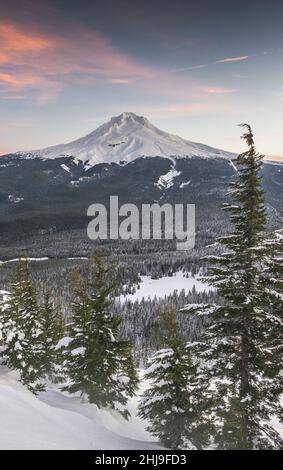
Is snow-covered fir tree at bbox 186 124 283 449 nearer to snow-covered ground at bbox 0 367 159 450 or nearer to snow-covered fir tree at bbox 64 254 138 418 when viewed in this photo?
snow-covered ground at bbox 0 367 159 450

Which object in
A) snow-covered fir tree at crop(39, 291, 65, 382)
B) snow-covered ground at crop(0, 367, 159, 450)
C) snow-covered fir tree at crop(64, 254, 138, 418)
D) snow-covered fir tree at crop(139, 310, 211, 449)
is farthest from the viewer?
snow-covered fir tree at crop(39, 291, 65, 382)

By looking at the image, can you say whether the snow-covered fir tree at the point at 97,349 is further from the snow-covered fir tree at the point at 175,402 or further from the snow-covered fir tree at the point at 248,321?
the snow-covered fir tree at the point at 248,321

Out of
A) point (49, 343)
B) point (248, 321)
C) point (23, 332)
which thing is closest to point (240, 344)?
point (248, 321)

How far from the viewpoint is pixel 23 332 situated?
31.9 metres

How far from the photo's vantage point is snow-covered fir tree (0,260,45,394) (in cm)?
2867

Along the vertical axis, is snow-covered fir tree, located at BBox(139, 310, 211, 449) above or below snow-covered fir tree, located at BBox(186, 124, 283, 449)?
below

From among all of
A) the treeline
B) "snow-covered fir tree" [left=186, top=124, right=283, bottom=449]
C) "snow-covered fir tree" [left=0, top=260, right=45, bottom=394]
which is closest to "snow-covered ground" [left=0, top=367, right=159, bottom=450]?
the treeline

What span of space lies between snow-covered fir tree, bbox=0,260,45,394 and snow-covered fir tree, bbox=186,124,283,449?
587 inches

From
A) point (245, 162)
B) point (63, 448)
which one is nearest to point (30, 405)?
point (63, 448)

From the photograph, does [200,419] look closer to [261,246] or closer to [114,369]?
[114,369]

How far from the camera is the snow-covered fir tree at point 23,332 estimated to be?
28672 mm

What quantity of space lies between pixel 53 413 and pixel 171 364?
6730 millimetres

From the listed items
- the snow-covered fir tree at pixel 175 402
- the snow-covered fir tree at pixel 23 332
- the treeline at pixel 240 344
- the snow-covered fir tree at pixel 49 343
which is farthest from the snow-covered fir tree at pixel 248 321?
the snow-covered fir tree at pixel 49 343
